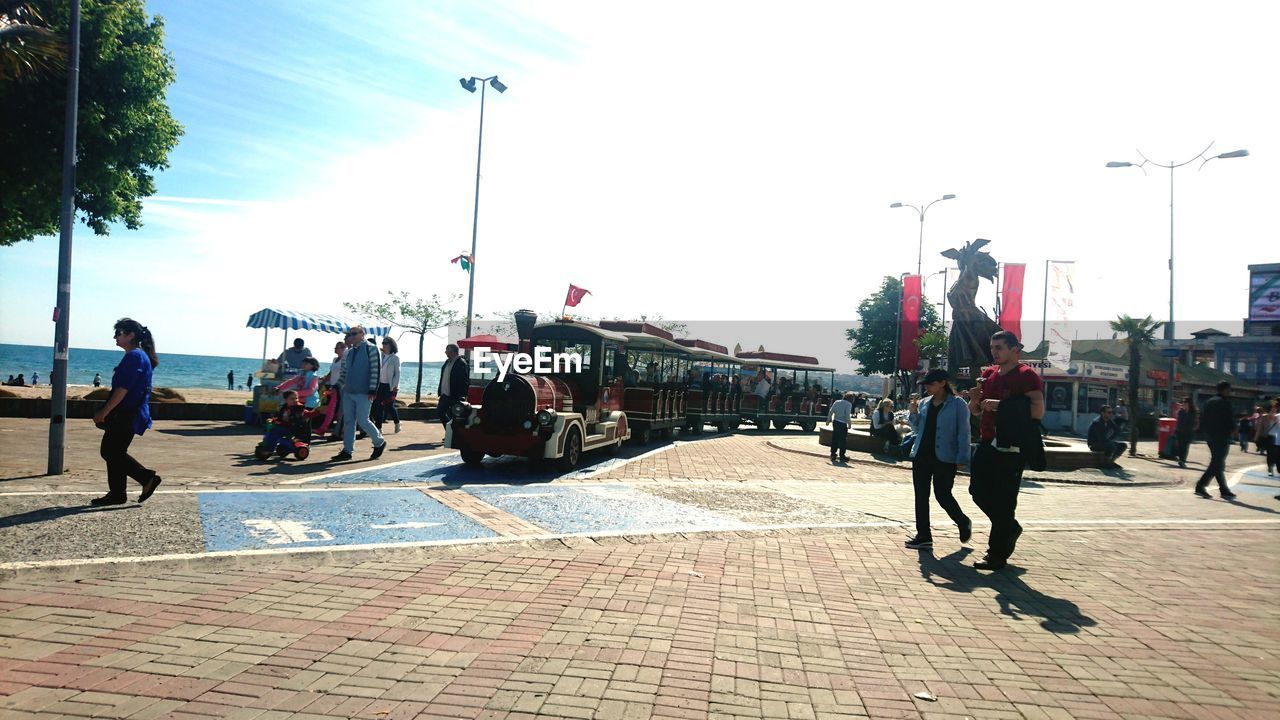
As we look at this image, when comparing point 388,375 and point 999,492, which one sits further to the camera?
point 388,375

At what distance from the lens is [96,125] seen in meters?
15.4

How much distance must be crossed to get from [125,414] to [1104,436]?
1911cm

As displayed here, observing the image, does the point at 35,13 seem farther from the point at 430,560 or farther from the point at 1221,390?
the point at 1221,390

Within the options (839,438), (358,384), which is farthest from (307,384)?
(839,438)

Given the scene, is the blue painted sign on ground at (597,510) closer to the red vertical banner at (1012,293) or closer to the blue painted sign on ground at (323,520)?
the blue painted sign on ground at (323,520)

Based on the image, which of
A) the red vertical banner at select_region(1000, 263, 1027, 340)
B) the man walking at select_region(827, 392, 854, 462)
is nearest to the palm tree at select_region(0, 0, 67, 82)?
the man walking at select_region(827, 392, 854, 462)

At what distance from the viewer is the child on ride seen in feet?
41.2

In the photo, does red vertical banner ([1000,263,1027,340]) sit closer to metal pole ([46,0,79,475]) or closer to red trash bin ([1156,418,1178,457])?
red trash bin ([1156,418,1178,457])

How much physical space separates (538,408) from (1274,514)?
10708 mm

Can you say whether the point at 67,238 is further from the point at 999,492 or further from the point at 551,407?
the point at 999,492

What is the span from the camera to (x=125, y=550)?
5.16 metres

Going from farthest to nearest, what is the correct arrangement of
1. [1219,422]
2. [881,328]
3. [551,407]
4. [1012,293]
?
[881,328], [1012,293], [1219,422], [551,407]

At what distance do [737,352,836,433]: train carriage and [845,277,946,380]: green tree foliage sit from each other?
38598 mm

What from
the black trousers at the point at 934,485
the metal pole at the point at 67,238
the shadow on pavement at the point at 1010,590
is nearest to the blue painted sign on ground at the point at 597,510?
the black trousers at the point at 934,485
